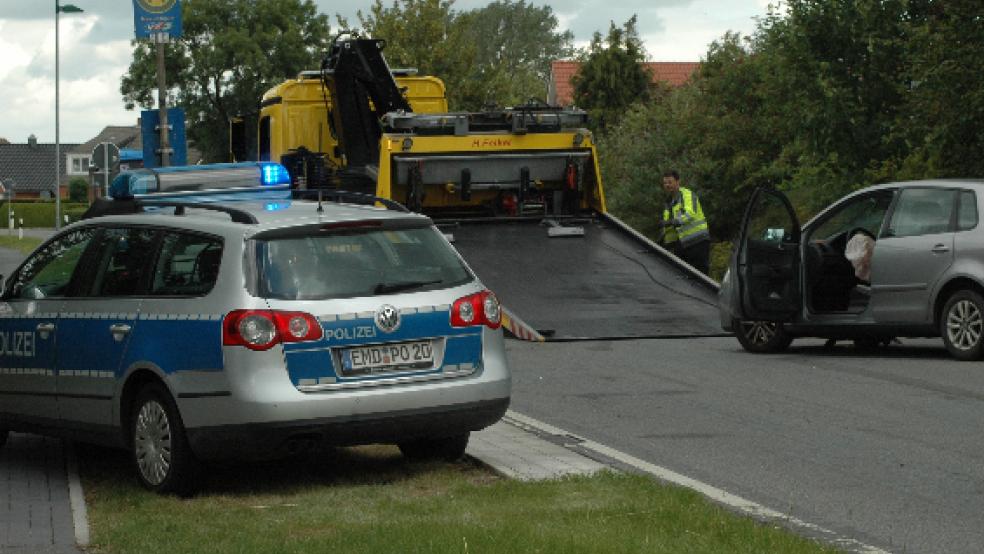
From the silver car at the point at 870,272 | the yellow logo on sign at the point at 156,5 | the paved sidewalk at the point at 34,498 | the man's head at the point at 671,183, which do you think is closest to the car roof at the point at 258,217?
the paved sidewalk at the point at 34,498

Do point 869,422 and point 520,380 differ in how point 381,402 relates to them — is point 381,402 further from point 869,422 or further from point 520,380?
point 520,380

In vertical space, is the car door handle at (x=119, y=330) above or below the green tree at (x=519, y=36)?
below

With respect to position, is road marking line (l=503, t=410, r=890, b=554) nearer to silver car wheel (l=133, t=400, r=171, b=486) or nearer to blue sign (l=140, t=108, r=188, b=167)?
silver car wheel (l=133, t=400, r=171, b=486)

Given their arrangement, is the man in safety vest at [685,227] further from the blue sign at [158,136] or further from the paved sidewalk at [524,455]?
the paved sidewalk at [524,455]

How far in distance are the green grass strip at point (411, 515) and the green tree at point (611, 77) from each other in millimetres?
61698

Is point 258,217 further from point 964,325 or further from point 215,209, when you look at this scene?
point 964,325

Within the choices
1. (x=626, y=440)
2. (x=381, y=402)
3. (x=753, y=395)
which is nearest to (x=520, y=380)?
(x=753, y=395)

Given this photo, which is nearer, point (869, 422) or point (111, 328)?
point (111, 328)

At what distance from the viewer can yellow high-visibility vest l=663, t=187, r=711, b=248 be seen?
837 inches

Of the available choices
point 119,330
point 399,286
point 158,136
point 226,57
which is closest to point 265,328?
point 399,286

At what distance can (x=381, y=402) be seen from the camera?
8750mm

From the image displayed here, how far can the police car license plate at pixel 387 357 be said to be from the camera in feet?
28.7

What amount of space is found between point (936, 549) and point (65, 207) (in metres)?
98.1

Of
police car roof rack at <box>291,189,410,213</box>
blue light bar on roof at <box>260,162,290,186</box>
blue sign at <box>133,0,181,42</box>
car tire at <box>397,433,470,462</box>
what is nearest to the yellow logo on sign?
blue sign at <box>133,0,181,42</box>
